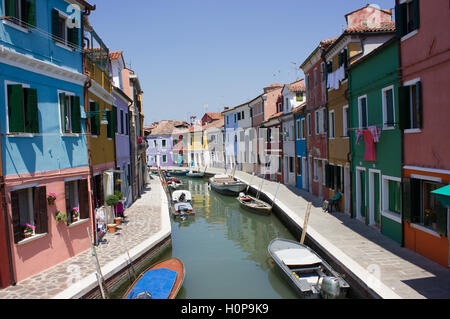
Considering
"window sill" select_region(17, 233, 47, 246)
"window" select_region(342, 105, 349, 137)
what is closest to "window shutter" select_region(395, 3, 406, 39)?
"window" select_region(342, 105, 349, 137)

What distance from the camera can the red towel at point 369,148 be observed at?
1432cm

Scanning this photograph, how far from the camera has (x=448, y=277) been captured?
30.3ft

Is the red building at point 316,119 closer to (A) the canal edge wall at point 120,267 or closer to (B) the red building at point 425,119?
(B) the red building at point 425,119

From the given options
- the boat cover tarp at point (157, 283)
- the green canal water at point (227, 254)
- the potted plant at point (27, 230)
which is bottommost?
the green canal water at point (227, 254)

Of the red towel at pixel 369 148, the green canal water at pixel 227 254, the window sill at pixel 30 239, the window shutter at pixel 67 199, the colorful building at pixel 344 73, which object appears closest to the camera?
the window sill at pixel 30 239

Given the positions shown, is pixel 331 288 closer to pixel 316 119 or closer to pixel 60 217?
pixel 60 217

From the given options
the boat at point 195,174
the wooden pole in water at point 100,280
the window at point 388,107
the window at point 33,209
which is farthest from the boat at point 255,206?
the boat at point 195,174

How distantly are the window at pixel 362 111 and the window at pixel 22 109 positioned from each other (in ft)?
40.6

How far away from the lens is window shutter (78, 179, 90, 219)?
12963mm

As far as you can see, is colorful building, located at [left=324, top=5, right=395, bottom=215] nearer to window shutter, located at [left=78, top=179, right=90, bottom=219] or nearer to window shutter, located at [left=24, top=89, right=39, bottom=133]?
window shutter, located at [left=78, top=179, right=90, bottom=219]

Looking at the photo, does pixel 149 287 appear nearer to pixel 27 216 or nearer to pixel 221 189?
pixel 27 216

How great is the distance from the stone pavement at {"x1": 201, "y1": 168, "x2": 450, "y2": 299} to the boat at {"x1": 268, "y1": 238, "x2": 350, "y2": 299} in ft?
1.90

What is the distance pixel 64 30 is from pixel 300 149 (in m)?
19.8

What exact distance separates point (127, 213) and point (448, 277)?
50.4 feet
